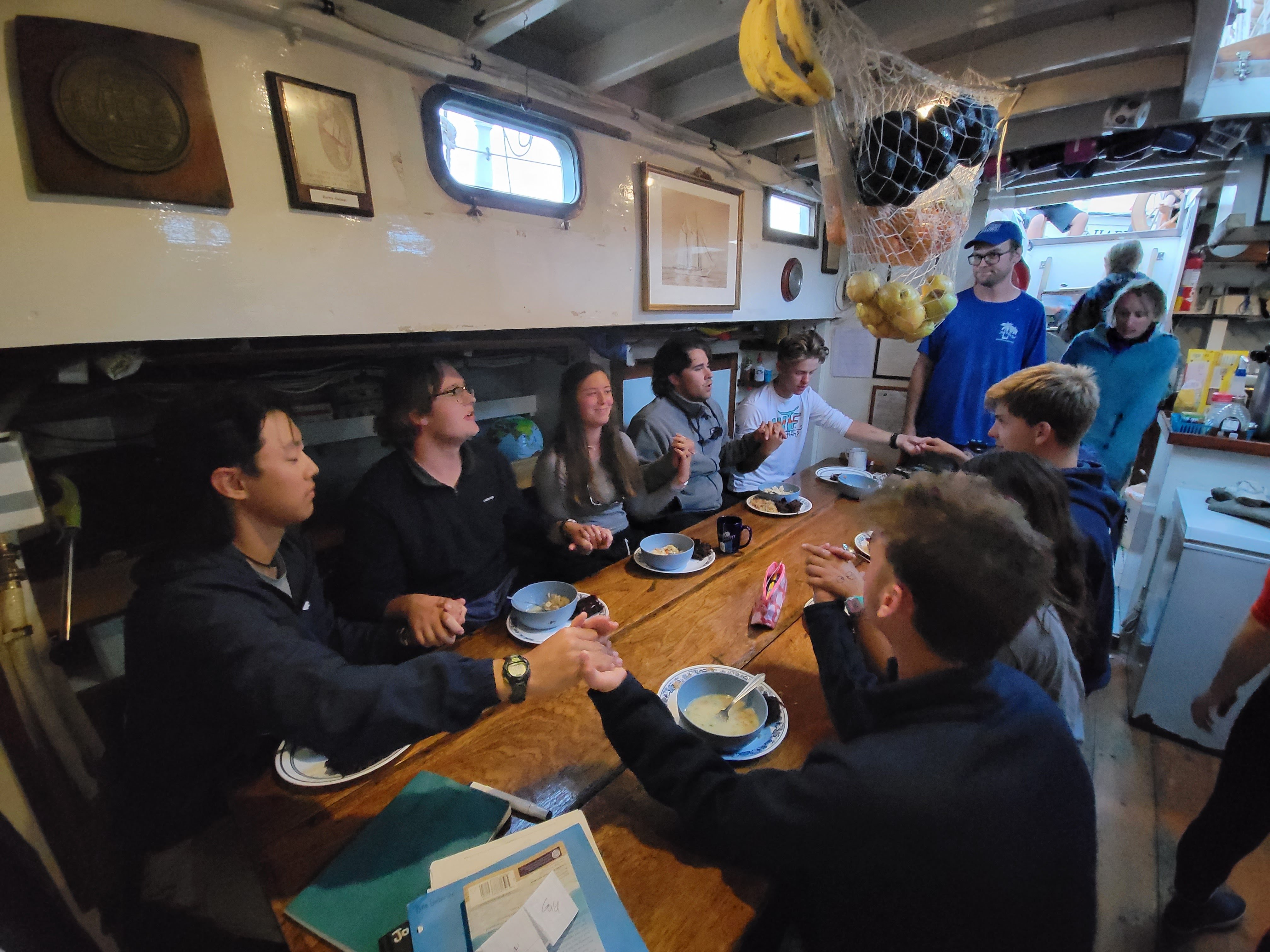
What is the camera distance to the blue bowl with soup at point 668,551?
1.49 meters

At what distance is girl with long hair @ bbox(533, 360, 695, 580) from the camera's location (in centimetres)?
193

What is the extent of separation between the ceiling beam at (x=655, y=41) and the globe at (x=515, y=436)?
1251mm

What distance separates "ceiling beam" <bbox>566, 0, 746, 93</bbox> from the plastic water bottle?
246cm

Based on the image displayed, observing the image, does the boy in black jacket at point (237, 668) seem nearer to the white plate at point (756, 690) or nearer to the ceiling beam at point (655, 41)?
the white plate at point (756, 690)

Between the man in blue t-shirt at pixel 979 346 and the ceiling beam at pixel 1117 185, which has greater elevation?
the ceiling beam at pixel 1117 185

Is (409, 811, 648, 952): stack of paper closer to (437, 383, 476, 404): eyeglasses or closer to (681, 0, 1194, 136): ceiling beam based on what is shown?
(437, 383, 476, 404): eyeglasses

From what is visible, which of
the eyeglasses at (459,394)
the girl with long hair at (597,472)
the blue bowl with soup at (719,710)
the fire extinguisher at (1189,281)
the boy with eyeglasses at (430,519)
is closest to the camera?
the blue bowl with soup at (719,710)

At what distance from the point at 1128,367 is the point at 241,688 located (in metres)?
3.59

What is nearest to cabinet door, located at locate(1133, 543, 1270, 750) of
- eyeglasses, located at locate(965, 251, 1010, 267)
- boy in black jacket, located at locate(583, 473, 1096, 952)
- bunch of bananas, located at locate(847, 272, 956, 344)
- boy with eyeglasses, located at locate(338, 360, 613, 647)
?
bunch of bananas, located at locate(847, 272, 956, 344)

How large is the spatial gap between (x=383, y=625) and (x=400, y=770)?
0.56m

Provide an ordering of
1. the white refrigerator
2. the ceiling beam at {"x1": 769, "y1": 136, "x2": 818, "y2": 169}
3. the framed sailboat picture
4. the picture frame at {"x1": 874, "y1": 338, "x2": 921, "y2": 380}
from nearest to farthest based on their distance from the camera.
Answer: the white refrigerator, the framed sailboat picture, the ceiling beam at {"x1": 769, "y1": 136, "x2": 818, "y2": 169}, the picture frame at {"x1": 874, "y1": 338, "x2": 921, "y2": 380}

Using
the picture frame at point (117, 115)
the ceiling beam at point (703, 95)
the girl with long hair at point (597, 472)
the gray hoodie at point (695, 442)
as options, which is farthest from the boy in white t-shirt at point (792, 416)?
the picture frame at point (117, 115)

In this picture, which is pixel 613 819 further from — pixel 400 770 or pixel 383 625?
pixel 383 625

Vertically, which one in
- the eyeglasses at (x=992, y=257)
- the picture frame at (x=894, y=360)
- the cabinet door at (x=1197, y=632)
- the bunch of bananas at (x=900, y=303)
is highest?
the eyeglasses at (x=992, y=257)
